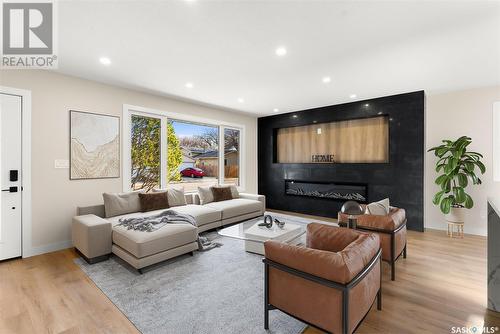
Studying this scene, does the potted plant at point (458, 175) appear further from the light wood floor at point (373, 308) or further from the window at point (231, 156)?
the window at point (231, 156)

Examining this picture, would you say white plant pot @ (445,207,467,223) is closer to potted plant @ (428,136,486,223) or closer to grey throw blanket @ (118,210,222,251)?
potted plant @ (428,136,486,223)

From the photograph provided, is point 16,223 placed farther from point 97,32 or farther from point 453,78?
point 453,78

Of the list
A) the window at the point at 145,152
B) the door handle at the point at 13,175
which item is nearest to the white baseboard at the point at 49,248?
the door handle at the point at 13,175

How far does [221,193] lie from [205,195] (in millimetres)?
401

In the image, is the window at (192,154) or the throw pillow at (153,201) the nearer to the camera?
the throw pillow at (153,201)

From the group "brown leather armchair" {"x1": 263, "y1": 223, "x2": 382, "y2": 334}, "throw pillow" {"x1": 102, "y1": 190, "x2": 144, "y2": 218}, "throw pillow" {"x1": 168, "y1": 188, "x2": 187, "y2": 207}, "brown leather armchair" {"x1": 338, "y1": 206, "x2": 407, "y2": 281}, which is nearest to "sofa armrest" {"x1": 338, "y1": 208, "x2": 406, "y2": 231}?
"brown leather armchair" {"x1": 338, "y1": 206, "x2": 407, "y2": 281}

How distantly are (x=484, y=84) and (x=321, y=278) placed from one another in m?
5.02

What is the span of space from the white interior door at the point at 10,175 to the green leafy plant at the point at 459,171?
679 cm

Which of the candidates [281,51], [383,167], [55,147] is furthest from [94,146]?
[383,167]

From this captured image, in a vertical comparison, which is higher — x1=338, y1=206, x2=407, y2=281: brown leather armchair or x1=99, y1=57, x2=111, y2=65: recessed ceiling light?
x1=99, y1=57, x2=111, y2=65: recessed ceiling light

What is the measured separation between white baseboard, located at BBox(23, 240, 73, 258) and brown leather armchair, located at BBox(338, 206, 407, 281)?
14.2 ft

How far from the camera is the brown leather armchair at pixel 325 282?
143cm

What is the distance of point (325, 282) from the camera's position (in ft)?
4.80

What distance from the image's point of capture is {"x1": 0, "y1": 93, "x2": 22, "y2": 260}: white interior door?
311cm
